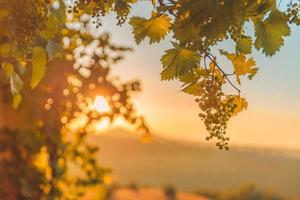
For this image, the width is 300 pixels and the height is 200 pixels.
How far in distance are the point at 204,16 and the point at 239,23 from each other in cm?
13

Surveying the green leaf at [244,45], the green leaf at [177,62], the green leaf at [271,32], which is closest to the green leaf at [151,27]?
the green leaf at [177,62]

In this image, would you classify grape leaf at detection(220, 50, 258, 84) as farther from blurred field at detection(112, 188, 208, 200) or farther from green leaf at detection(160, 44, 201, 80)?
blurred field at detection(112, 188, 208, 200)

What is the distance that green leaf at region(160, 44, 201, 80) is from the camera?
241 centimetres

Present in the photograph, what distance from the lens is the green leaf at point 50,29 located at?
2729 millimetres

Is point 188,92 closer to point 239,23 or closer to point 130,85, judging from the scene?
point 239,23

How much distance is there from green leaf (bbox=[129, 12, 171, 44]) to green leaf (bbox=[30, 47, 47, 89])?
412 millimetres

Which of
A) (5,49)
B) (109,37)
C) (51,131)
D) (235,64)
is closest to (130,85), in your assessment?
(109,37)

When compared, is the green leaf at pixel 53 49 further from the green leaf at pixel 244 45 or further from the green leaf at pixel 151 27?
the green leaf at pixel 244 45

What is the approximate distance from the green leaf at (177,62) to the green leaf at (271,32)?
0.25 m

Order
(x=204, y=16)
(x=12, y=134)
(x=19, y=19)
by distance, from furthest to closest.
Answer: (x=12, y=134), (x=19, y=19), (x=204, y=16)

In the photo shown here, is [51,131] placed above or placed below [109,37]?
below

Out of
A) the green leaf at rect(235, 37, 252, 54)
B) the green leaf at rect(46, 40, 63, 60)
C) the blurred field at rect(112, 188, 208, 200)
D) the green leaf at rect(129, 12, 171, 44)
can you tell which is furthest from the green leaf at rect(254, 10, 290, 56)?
the blurred field at rect(112, 188, 208, 200)

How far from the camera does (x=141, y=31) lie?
2.52 metres

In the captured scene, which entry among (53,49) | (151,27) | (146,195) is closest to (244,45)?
(151,27)
